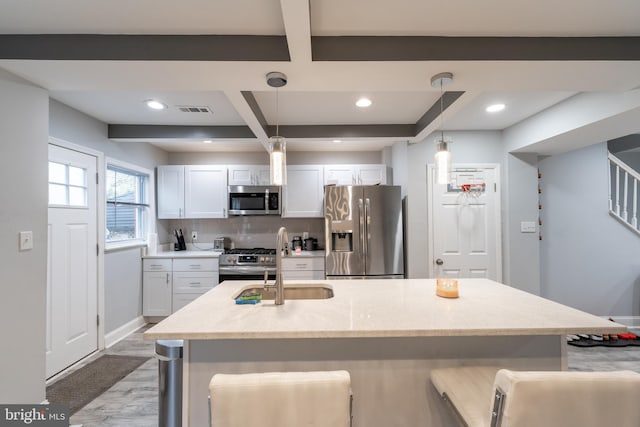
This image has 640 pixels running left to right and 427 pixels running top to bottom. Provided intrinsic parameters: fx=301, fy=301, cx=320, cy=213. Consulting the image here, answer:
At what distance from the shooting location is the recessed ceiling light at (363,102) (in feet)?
8.64

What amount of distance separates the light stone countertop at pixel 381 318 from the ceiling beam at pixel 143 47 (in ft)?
4.52

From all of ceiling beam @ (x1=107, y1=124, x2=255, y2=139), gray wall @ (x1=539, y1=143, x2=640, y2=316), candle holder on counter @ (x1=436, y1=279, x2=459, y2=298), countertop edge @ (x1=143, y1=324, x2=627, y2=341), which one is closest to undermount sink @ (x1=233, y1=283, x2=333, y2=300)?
candle holder on counter @ (x1=436, y1=279, x2=459, y2=298)

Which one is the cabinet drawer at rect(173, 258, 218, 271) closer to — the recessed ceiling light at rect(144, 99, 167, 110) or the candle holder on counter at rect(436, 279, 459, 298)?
the recessed ceiling light at rect(144, 99, 167, 110)

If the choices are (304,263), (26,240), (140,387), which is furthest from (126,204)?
(304,263)

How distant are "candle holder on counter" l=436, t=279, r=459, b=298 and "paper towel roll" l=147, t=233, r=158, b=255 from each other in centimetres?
362

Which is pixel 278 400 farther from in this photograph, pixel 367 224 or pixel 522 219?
pixel 522 219

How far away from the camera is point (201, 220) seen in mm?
4559

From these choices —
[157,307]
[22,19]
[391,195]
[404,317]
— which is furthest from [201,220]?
[404,317]

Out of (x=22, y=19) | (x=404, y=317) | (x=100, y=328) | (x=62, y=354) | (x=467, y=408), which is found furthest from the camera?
(x=100, y=328)

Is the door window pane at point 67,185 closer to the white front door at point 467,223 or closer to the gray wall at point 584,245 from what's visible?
the white front door at point 467,223

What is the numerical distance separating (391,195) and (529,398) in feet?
9.24

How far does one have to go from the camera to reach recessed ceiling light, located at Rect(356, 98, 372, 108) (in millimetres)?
2633

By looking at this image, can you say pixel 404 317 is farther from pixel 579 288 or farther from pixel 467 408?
pixel 579 288

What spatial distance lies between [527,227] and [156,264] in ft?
14.9
